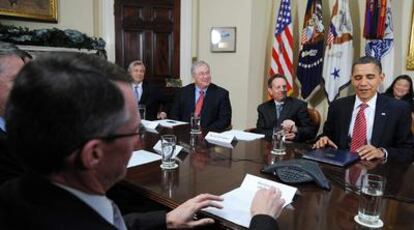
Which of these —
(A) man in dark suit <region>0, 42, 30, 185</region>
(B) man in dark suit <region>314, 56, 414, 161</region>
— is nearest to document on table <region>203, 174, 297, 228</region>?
(A) man in dark suit <region>0, 42, 30, 185</region>

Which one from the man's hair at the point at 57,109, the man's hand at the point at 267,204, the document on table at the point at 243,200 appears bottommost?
the document on table at the point at 243,200

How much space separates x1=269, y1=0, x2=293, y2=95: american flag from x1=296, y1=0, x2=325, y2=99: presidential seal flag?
143mm

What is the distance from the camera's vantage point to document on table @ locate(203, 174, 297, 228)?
1.11 m

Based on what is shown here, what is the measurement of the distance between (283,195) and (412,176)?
744 millimetres

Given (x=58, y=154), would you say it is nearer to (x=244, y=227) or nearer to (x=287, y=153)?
(x=244, y=227)

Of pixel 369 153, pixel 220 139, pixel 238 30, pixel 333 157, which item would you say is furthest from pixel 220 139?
pixel 238 30

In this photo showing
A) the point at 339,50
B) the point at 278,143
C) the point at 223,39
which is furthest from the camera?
the point at 223,39

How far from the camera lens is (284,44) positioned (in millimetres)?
4457

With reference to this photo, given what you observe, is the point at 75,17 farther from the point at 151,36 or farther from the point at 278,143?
the point at 278,143

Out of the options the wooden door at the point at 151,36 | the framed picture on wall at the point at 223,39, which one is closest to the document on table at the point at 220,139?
the framed picture on wall at the point at 223,39

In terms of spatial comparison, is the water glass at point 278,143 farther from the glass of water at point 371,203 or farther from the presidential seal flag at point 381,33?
the presidential seal flag at point 381,33

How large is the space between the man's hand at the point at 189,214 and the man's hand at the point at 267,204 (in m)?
0.15

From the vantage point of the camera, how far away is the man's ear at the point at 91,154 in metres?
0.64

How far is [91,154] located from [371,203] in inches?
36.2
